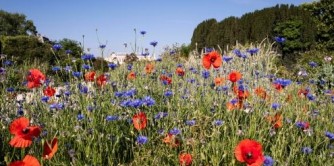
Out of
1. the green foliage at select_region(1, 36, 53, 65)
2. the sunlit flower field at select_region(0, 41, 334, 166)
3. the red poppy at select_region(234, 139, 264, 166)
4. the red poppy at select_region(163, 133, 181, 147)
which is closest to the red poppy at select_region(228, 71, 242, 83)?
the sunlit flower field at select_region(0, 41, 334, 166)

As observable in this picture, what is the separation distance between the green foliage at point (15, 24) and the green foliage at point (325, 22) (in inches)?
1372

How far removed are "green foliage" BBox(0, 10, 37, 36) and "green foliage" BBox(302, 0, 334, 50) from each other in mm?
34843

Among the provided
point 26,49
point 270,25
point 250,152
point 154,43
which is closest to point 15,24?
point 26,49

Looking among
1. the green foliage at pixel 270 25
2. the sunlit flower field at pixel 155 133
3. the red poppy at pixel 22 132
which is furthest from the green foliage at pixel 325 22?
the red poppy at pixel 22 132

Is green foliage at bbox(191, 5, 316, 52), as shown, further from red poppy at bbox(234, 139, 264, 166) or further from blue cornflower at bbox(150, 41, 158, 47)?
red poppy at bbox(234, 139, 264, 166)

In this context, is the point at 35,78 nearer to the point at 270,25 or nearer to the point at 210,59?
the point at 210,59

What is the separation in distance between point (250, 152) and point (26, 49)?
14775 mm

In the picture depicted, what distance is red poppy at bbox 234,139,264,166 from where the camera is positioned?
2.26 meters

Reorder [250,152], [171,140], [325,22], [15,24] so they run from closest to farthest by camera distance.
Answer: [250,152]
[171,140]
[325,22]
[15,24]

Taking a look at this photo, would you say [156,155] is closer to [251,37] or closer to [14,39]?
[251,37]

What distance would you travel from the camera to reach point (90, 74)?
11.7 ft

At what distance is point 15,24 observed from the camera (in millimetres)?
45188

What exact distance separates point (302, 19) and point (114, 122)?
486 inches

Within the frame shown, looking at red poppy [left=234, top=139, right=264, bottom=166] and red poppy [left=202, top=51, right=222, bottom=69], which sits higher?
red poppy [left=202, top=51, right=222, bottom=69]
